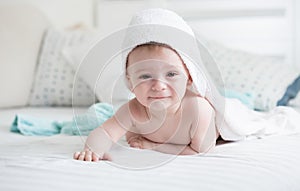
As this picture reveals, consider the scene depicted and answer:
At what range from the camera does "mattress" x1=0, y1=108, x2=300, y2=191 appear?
90 cm

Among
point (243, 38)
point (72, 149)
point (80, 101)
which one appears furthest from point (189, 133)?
point (243, 38)

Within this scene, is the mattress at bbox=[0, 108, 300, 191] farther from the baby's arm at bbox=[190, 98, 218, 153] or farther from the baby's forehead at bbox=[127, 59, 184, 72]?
the baby's forehead at bbox=[127, 59, 184, 72]

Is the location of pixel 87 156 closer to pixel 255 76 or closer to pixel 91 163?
pixel 91 163

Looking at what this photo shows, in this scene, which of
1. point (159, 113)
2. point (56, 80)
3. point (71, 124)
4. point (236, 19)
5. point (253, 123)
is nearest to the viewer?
point (159, 113)

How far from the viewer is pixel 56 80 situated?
231cm

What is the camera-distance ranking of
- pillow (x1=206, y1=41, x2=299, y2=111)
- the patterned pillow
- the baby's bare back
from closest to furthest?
the baby's bare back → pillow (x1=206, y1=41, x2=299, y2=111) → the patterned pillow

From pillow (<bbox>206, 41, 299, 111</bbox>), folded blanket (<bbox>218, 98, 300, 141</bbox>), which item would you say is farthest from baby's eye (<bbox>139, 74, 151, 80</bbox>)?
pillow (<bbox>206, 41, 299, 111</bbox>)

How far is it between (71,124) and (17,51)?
91cm

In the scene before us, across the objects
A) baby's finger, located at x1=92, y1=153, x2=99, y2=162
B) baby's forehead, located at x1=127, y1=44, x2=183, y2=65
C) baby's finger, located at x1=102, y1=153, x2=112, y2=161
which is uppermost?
baby's forehead, located at x1=127, y1=44, x2=183, y2=65

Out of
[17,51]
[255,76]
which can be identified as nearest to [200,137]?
[255,76]

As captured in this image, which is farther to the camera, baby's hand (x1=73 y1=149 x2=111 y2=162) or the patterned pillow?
the patterned pillow

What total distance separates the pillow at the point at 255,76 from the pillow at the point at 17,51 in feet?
2.54

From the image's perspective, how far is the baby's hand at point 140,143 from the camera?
124cm

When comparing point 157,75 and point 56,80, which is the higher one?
point 157,75
